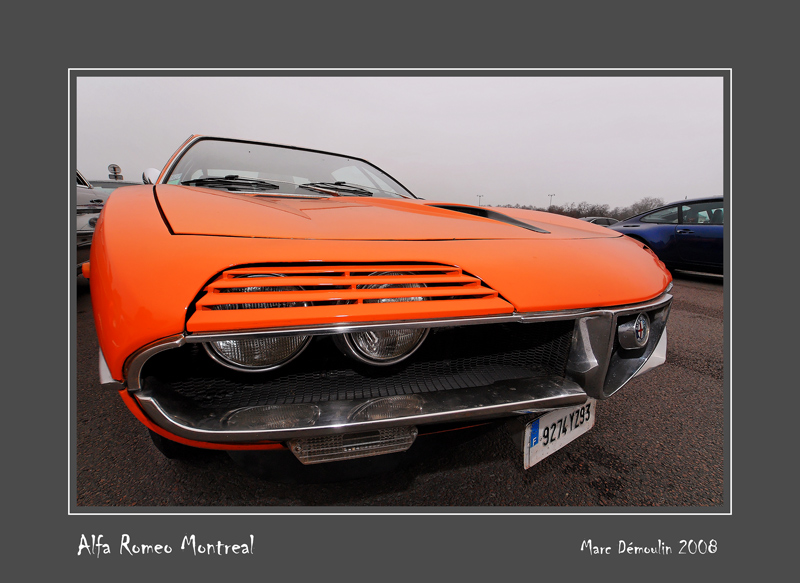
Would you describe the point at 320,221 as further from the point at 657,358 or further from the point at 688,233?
the point at 688,233

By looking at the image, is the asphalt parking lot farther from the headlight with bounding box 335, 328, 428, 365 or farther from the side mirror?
the side mirror

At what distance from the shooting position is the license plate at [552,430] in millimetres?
1043

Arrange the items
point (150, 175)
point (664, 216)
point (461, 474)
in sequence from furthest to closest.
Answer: point (664, 216) < point (150, 175) < point (461, 474)

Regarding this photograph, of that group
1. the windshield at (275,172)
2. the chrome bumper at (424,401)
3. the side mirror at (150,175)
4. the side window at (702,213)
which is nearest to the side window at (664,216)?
the side window at (702,213)

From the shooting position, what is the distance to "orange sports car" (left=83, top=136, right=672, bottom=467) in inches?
27.8

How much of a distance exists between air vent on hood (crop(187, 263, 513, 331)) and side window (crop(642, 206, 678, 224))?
5.71 meters

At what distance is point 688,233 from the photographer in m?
4.75

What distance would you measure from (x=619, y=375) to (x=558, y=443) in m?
0.30

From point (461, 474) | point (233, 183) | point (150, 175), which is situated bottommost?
point (461, 474)

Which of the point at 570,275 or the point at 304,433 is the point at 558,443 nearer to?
the point at 570,275

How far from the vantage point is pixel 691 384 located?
1.90 metres

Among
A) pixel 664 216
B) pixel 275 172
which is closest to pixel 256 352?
pixel 275 172

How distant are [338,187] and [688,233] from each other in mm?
5227
